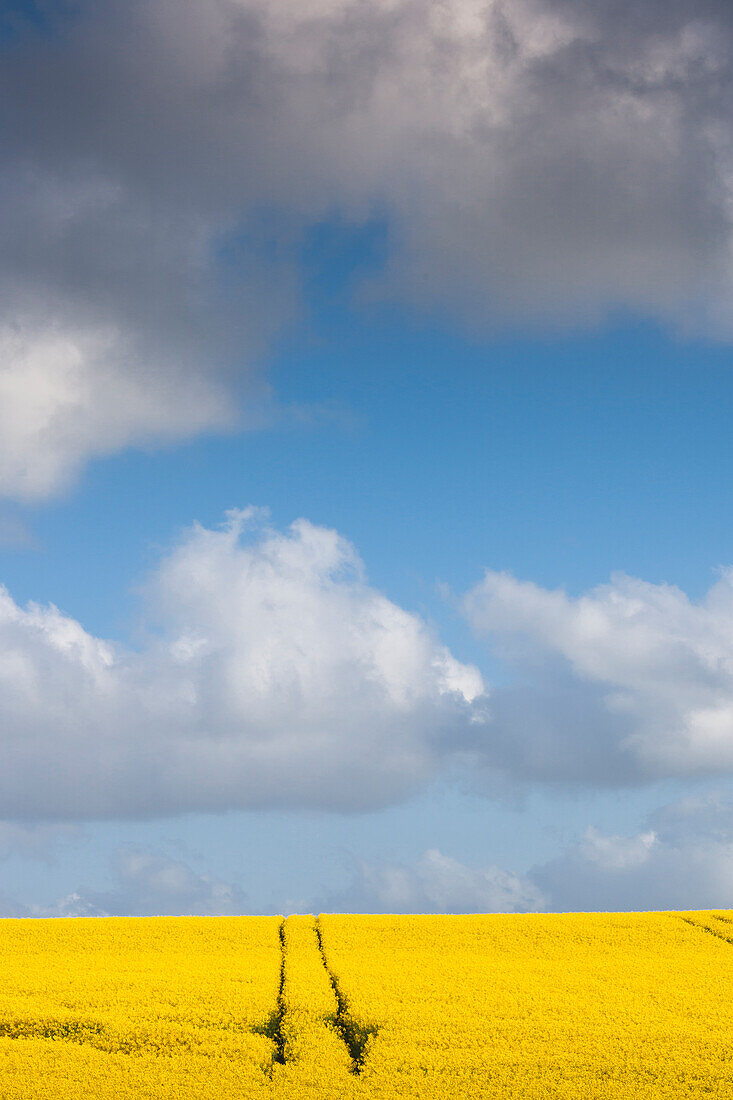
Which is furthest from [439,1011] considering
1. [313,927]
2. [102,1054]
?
[313,927]

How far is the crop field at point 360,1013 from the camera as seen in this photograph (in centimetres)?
2230

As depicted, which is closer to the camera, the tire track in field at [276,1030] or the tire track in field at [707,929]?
the tire track in field at [276,1030]

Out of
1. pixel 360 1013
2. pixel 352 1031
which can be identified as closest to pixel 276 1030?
pixel 352 1031

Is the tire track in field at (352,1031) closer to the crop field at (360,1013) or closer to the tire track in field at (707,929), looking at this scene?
the crop field at (360,1013)

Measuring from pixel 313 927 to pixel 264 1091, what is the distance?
48.4 ft

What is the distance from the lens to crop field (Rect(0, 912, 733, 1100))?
2230 centimetres

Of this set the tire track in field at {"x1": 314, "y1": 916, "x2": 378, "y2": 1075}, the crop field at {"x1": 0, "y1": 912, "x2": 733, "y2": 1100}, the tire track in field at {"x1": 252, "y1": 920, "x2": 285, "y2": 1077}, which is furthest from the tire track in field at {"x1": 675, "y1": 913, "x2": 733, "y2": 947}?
the tire track in field at {"x1": 252, "y1": 920, "x2": 285, "y2": 1077}

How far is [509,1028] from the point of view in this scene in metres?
25.0

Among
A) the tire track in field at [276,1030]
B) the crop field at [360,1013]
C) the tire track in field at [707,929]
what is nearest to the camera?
the crop field at [360,1013]

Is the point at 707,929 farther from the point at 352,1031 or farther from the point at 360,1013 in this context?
the point at 352,1031

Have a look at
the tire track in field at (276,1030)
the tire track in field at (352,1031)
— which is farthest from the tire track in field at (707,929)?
the tire track in field at (276,1030)

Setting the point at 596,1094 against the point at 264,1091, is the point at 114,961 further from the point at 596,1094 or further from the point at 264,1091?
the point at 596,1094

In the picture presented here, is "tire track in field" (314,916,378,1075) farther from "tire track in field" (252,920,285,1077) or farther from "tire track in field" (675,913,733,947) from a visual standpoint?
"tire track in field" (675,913,733,947)

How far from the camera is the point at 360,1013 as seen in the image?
25.6 meters
